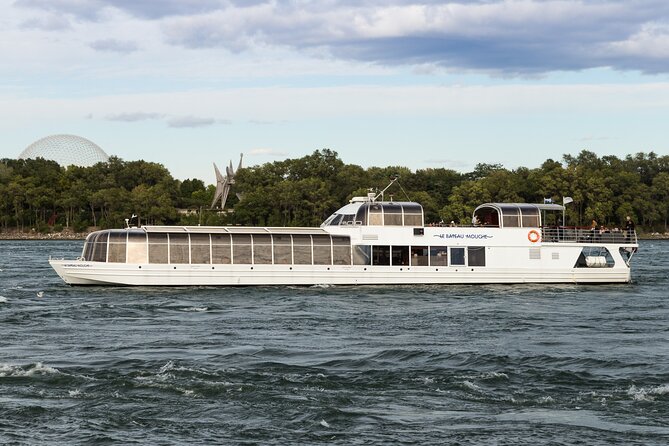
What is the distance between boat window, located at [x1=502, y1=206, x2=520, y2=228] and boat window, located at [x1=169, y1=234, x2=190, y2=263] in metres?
20.4

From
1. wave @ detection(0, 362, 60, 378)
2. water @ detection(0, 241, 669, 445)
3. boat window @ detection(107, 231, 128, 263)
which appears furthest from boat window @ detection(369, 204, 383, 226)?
wave @ detection(0, 362, 60, 378)

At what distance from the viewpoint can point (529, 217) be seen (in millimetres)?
66812

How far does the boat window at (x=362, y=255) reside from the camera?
210 feet

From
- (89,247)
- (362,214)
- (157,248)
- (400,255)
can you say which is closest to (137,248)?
(157,248)

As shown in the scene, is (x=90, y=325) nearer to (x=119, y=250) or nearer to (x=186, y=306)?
(x=186, y=306)

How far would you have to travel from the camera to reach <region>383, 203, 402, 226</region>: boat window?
2539 inches

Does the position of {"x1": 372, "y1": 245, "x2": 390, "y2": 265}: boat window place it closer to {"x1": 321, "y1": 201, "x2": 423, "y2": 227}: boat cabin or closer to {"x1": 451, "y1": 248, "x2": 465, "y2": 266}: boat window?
{"x1": 321, "y1": 201, "x2": 423, "y2": 227}: boat cabin

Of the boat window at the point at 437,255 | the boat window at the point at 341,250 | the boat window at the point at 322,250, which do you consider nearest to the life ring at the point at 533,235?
the boat window at the point at 437,255

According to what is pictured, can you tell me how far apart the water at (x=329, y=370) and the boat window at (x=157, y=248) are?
11.8 ft

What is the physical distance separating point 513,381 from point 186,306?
24.0 meters

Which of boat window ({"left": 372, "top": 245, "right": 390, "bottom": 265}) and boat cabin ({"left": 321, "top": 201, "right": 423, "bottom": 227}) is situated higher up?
boat cabin ({"left": 321, "top": 201, "right": 423, "bottom": 227})

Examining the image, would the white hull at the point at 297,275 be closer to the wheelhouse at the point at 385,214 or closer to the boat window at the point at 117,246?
the boat window at the point at 117,246

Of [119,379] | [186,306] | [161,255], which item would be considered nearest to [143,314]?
[186,306]

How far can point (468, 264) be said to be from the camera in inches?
2589
